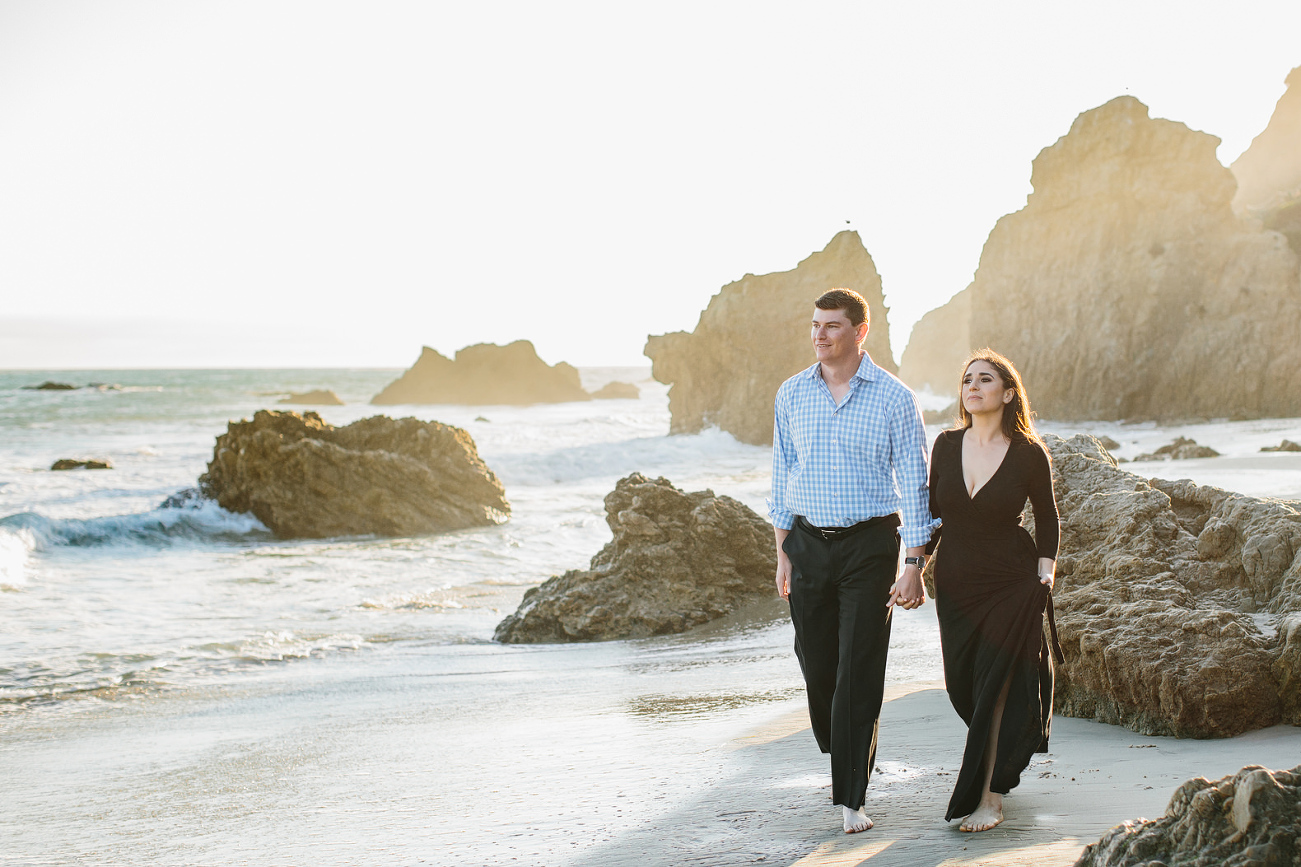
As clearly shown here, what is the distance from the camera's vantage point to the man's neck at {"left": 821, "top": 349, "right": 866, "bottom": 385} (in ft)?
11.3

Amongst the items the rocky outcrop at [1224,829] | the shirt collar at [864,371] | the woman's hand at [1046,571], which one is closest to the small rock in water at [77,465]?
the shirt collar at [864,371]

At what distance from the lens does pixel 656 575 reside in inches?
319

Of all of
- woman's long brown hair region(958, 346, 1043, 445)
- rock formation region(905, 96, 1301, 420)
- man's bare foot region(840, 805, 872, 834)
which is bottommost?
man's bare foot region(840, 805, 872, 834)

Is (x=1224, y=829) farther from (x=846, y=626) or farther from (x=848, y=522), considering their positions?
(x=848, y=522)

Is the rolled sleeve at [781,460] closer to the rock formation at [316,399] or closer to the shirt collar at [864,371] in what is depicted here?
the shirt collar at [864,371]

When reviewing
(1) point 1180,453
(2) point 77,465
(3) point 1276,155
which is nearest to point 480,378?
(2) point 77,465

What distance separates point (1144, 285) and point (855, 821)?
113ft

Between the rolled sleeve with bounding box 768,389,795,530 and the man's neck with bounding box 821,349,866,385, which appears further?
the rolled sleeve with bounding box 768,389,795,530

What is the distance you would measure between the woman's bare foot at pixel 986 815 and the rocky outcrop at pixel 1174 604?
1.28m

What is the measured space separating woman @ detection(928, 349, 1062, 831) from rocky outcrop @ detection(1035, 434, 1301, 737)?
2.75 ft

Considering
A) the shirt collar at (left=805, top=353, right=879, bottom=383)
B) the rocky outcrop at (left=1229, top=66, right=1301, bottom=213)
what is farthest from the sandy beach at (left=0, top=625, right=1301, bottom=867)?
the rocky outcrop at (left=1229, top=66, right=1301, bottom=213)

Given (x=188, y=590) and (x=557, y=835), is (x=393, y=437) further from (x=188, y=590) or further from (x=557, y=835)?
(x=557, y=835)

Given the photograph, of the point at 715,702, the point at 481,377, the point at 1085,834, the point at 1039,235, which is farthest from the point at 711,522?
the point at 481,377

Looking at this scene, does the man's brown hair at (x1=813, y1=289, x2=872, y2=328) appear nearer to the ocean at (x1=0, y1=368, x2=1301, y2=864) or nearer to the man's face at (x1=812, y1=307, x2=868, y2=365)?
the man's face at (x1=812, y1=307, x2=868, y2=365)
